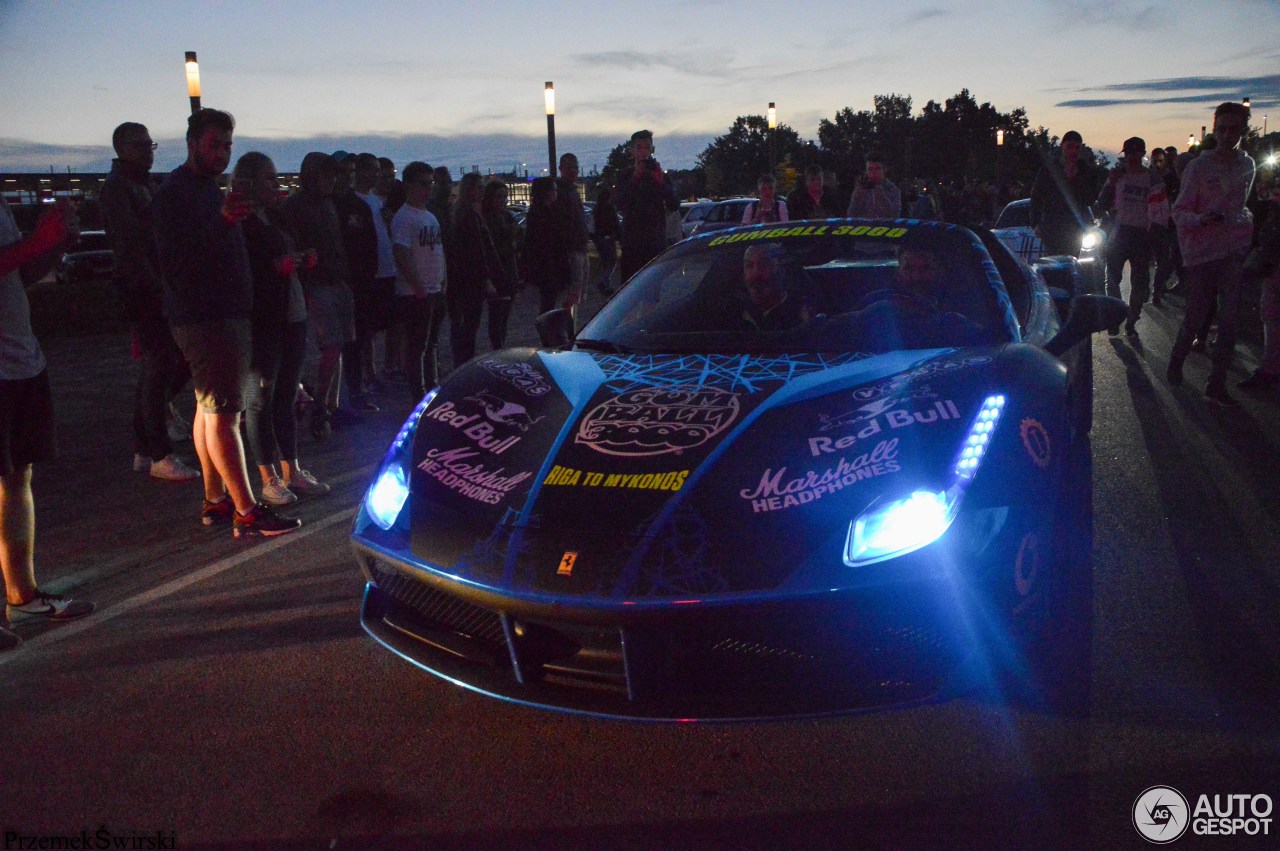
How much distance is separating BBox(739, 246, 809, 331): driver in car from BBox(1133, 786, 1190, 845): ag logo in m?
2.10

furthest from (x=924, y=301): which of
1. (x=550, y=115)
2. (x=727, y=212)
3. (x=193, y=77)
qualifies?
(x=727, y=212)

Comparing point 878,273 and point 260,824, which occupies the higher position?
point 878,273

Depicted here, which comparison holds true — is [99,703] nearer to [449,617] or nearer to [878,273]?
[449,617]

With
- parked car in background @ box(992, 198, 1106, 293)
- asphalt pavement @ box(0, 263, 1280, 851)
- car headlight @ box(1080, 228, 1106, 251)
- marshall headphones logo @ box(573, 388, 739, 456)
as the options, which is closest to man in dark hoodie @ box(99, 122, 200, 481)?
asphalt pavement @ box(0, 263, 1280, 851)

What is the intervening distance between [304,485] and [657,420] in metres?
3.33

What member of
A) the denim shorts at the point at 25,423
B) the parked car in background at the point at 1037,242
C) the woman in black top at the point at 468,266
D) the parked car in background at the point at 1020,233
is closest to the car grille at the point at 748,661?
the denim shorts at the point at 25,423

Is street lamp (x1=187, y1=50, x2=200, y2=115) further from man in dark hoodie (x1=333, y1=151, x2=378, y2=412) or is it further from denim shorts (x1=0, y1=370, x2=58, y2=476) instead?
denim shorts (x1=0, y1=370, x2=58, y2=476)

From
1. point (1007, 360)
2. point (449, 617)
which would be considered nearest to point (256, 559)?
point (449, 617)

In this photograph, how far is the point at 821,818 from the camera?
8.13ft

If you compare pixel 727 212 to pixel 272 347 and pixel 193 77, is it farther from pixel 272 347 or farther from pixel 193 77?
pixel 272 347

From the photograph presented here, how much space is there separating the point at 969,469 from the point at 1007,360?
760 mm

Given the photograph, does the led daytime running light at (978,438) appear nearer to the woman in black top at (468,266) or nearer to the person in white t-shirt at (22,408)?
the person in white t-shirt at (22,408)

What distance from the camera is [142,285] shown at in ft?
20.3

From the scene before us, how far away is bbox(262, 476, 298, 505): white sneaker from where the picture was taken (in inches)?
217
